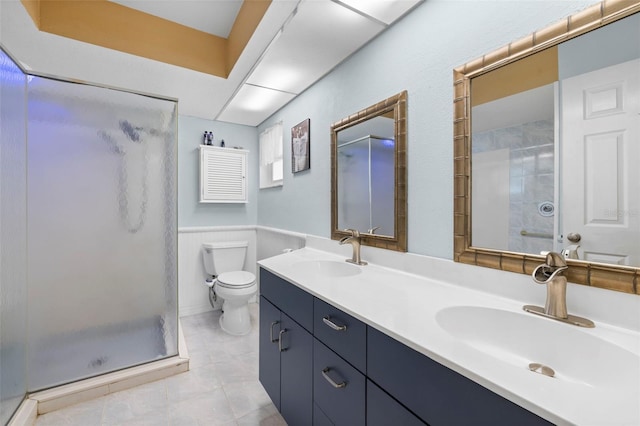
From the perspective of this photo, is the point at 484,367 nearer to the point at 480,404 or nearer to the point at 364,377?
the point at 480,404

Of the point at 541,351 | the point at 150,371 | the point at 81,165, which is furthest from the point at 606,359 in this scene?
the point at 81,165

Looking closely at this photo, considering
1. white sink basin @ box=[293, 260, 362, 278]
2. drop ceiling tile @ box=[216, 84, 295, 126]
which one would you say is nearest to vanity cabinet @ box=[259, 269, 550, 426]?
white sink basin @ box=[293, 260, 362, 278]

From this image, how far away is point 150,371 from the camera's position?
1836 millimetres

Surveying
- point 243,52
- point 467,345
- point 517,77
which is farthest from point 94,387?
point 517,77

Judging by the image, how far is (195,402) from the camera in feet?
5.41

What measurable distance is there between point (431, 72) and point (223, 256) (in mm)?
2491

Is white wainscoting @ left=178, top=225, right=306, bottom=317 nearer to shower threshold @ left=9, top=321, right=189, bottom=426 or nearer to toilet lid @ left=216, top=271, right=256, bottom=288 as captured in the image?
toilet lid @ left=216, top=271, right=256, bottom=288

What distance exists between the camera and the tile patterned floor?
1.50 metres

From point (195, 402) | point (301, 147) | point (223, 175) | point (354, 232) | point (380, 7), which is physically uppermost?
point (380, 7)

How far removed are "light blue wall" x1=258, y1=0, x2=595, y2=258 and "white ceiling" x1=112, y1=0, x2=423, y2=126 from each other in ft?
0.34

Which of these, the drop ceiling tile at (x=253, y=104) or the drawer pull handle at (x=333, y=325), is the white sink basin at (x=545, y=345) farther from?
the drop ceiling tile at (x=253, y=104)

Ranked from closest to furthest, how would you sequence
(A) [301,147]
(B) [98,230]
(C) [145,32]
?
(B) [98,230], (C) [145,32], (A) [301,147]

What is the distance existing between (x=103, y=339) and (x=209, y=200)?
5.17 feet

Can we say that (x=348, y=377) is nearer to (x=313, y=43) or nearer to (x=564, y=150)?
(x=564, y=150)
